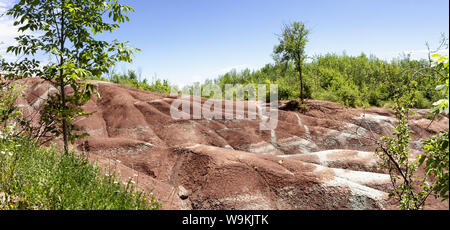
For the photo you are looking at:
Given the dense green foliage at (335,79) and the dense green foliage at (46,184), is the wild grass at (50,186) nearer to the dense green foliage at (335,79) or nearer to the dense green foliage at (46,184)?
the dense green foliage at (46,184)

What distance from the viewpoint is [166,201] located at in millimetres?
6418

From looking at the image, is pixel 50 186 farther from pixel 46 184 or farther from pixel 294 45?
pixel 294 45

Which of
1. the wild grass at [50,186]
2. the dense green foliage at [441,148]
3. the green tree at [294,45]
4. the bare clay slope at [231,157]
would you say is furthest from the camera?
the green tree at [294,45]

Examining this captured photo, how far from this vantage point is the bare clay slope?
6.96 meters

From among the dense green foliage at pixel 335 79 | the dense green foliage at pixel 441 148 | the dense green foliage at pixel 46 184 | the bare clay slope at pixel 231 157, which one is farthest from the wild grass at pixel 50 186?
the dense green foliage at pixel 335 79

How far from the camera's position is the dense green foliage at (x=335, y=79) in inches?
1008

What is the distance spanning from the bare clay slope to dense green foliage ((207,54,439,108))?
6782mm

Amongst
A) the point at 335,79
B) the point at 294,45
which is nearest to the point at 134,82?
the point at 294,45

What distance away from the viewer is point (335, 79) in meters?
36.3

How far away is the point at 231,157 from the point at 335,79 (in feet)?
106

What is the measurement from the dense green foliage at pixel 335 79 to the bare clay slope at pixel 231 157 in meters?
6.78
